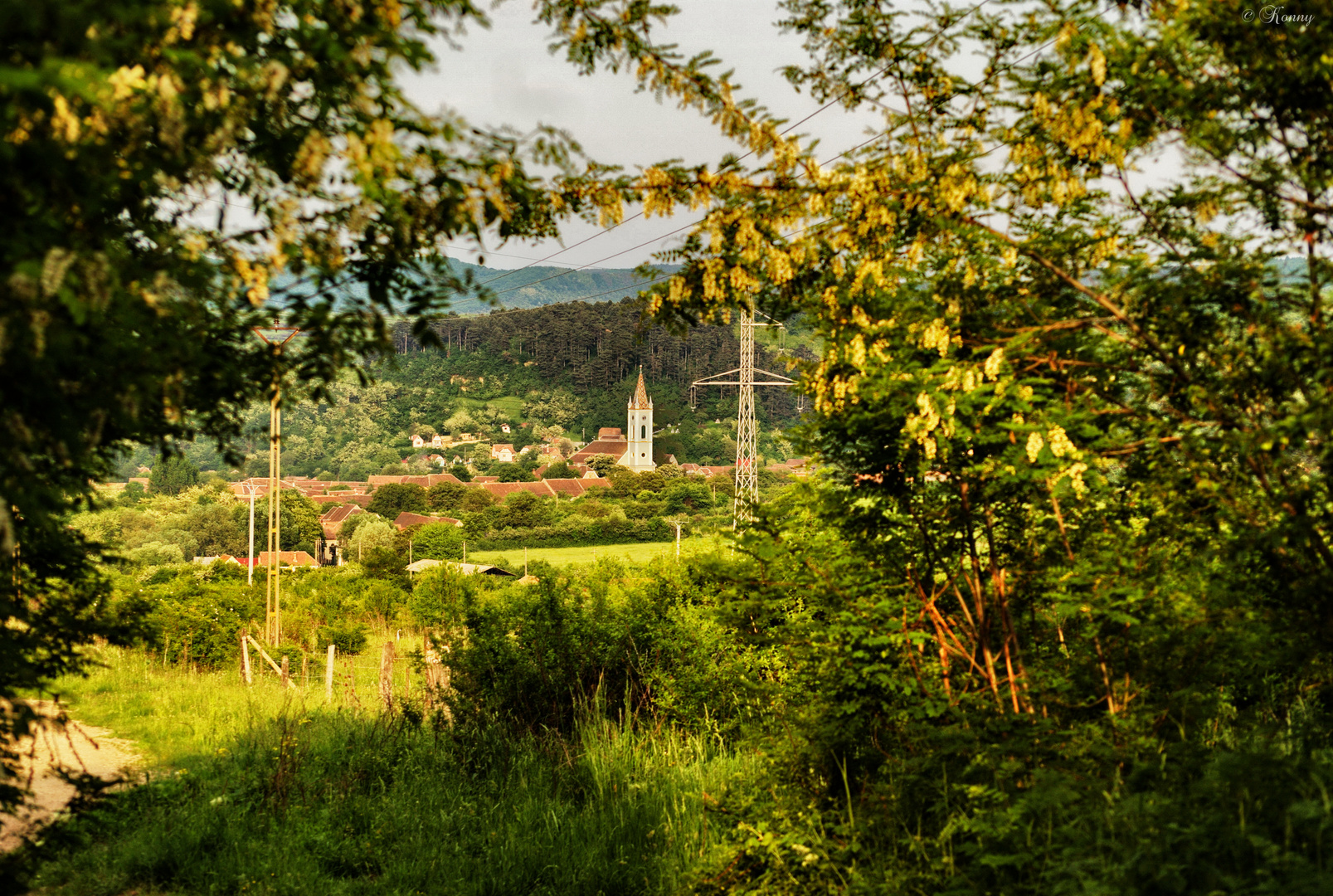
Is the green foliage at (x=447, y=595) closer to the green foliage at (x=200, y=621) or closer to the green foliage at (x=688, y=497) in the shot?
the green foliage at (x=200, y=621)

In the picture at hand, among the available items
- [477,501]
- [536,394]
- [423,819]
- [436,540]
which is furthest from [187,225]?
[536,394]

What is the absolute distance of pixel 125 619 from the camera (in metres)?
3.74

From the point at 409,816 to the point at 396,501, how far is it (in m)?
86.5

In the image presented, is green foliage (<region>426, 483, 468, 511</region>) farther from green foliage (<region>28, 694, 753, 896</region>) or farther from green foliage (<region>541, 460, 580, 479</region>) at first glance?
green foliage (<region>28, 694, 753, 896</region>)

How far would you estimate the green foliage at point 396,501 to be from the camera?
86625 millimetres

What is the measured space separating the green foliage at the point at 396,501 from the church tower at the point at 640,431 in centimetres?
3407

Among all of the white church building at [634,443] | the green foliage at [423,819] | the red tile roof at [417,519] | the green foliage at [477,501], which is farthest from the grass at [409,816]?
the white church building at [634,443]

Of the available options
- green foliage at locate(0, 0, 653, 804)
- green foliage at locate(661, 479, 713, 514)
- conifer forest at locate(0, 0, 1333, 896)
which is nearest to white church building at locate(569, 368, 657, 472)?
green foliage at locate(661, 479, 713, 514)

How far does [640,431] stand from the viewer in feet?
400

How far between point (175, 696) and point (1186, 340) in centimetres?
1272

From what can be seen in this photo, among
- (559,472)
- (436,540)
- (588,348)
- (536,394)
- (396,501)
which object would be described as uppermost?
(588,348)

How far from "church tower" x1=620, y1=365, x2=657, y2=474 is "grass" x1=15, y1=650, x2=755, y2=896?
4335 inches

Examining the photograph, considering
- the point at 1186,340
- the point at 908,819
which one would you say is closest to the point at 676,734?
the point at 908,819

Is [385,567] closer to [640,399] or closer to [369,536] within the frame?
[369,536]
